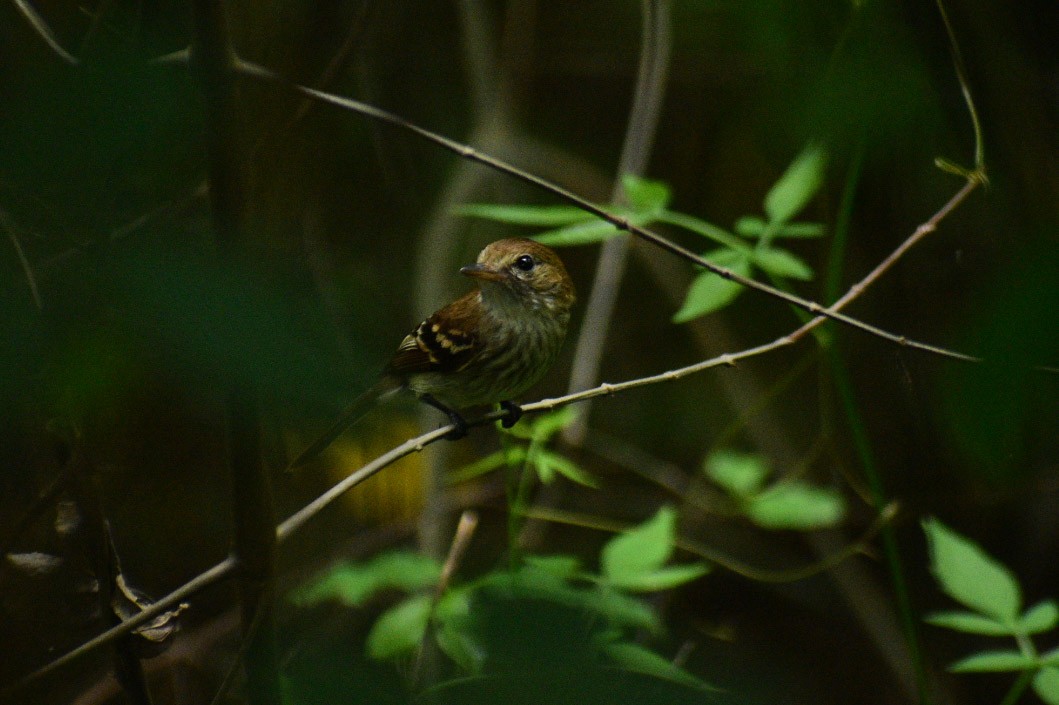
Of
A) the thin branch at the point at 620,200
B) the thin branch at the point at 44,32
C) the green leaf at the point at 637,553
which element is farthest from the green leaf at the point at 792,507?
the thin branch at the point at 44,32

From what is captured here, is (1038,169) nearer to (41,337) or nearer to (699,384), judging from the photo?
(41,337)

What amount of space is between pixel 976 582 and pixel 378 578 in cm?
145

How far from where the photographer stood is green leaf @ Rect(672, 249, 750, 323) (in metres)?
1.81

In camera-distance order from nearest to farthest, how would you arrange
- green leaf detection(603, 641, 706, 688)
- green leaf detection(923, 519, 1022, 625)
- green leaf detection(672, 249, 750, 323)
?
green leaf detection(603, 641, 706, 688), green leaf detection(672, 249, 750, 323), green leaf detection(923, 519, 1022, 625)

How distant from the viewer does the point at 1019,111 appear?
1.71 meters

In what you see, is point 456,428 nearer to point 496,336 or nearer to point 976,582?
point 496,336

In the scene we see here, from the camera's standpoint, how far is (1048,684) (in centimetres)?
183

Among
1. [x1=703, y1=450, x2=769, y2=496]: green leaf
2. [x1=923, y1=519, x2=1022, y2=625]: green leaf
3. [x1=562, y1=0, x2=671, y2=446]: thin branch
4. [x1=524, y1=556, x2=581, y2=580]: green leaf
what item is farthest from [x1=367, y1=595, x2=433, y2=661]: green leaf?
[x1=703, y1=450, x2=769, y2=496]: green leaf

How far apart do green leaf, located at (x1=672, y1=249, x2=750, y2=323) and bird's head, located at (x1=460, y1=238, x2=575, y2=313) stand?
58 cm

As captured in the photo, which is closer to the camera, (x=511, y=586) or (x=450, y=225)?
(x=511, y=586)

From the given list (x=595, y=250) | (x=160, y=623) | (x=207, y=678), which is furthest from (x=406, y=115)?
(x=160, y=623)

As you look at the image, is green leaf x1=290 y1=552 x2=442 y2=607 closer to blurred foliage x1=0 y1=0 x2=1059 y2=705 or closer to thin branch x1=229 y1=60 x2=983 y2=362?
blurred foliage x1=0 y1=0 x2=1059 y2=705

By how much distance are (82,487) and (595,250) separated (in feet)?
12.1

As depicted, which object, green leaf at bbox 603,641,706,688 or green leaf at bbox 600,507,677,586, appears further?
green leaf at bbox 600,507,677,586
